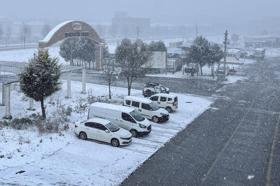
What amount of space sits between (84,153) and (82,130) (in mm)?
2393

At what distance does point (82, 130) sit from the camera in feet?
74.4

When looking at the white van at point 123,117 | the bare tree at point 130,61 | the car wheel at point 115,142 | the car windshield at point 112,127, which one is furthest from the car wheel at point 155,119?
the bare tree at point 130,61

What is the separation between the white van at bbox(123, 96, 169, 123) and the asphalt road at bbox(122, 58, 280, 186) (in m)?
2.42

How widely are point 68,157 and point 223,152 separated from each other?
8.93 m

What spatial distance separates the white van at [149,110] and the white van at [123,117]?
3155 millimetres

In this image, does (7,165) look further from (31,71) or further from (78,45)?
(78,45)

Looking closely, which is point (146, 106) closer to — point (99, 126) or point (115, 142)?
point (99, 126)

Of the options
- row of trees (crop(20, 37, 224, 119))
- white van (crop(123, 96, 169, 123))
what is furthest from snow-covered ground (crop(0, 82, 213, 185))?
row of trees (crop(20, 37, 224, 119))

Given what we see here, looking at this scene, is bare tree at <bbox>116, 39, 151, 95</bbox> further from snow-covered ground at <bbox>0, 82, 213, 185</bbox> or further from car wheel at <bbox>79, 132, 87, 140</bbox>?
car wheel at <bbox>79, 132, 87, 140</bbox>

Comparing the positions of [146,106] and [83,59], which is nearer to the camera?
[146,106]

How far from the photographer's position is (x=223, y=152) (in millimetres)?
22078

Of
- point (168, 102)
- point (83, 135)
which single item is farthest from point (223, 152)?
A: point (168, 102)

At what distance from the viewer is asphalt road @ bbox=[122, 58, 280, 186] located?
59.1ft

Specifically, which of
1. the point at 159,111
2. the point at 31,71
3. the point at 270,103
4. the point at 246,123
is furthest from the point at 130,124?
the point at 270,103
